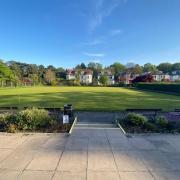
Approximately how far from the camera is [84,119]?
12.5m

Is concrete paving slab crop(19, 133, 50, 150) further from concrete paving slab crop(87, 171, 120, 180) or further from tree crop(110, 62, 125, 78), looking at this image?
tree crop(110, 62, 125, 78)

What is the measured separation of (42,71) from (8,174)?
106 meters

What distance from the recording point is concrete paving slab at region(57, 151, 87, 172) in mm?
5445

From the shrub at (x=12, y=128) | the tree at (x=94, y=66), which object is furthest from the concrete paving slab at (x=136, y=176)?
the tree at (x=94, y=66)

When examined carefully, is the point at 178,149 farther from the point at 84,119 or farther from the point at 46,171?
the point at 84,119

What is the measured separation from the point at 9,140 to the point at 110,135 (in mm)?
3601

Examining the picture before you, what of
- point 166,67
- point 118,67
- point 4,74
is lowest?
point 4,74

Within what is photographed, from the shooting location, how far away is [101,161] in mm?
5918

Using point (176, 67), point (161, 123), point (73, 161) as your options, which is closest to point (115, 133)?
point (161, 123)

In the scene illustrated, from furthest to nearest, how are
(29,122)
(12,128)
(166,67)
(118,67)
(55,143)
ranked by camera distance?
1. (166,67)
2. (118,67)
3. (29,122)
4. (12,128)
5. (55,143)

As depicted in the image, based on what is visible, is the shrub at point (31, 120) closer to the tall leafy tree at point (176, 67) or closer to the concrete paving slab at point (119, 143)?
the concrete paving slab at point (119, 143)

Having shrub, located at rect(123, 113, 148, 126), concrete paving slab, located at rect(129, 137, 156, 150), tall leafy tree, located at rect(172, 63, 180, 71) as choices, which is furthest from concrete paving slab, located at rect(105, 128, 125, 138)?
tall leafy tree, located at rect(172, 63, 180, 71)

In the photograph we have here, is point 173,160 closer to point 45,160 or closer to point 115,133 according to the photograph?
point 115,133

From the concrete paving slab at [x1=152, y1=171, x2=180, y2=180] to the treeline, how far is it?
215 ft
